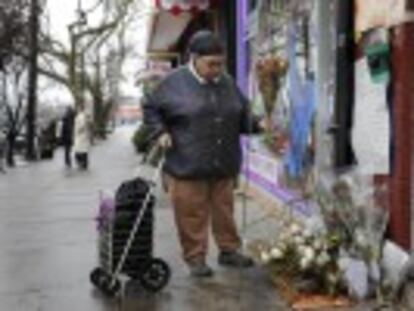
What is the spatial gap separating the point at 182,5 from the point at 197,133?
7.98 meters

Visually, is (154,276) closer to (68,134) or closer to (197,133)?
(197,133)

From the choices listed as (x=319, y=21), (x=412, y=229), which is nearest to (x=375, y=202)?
(x=412, y=229)

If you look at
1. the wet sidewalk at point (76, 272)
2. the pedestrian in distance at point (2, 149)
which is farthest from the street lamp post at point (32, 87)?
the wet sidewalk at point (76, 272)

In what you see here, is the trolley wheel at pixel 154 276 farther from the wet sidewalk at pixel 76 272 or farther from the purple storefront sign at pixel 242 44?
the purple storefront sign at pixel 242 44

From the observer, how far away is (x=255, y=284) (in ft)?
25.4

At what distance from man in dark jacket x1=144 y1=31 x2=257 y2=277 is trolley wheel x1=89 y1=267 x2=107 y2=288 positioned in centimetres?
75

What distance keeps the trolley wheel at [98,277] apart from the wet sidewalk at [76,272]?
9 centimetres

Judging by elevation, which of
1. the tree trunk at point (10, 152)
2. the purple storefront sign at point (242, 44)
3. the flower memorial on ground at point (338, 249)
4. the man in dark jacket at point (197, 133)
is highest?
the purple storefront sign at point (242, 44)

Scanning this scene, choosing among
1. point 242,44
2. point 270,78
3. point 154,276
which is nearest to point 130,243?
point 154,276

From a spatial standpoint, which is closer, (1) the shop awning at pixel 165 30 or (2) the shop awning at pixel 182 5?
(2) the shop awning at pixel 182 5

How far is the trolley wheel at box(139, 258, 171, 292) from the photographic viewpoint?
24.7 feet

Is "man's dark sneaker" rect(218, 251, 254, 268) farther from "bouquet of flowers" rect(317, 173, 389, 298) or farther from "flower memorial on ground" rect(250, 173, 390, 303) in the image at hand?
"bouquet of flowers" rect(317, 173, 389, 298)

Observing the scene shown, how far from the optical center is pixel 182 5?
15.6m

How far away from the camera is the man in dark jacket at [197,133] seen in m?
7.86
